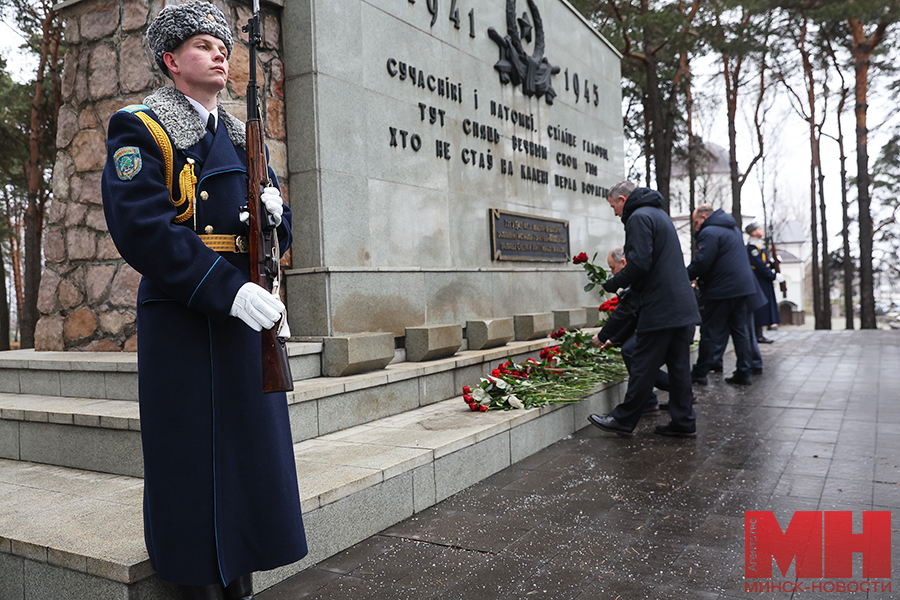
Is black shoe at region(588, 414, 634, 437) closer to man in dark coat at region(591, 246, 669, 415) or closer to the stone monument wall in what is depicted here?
man in dark coat at region(591, 246, 669, 415)

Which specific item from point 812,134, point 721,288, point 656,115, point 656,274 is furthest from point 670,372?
point 812,134

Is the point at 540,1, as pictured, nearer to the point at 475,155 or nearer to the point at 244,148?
the point at 475,155

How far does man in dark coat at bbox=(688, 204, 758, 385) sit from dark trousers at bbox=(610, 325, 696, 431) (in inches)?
114

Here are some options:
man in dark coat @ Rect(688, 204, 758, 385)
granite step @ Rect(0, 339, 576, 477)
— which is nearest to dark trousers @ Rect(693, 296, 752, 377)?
man in dark coat @ Rect(688, 204, 758, 385)

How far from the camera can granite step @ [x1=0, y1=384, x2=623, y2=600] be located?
2633mm

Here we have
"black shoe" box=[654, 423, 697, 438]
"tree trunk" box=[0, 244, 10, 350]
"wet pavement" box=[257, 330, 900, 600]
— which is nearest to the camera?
"wet pavement" box=[257, 330, 900, 600]

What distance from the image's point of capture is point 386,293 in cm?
605

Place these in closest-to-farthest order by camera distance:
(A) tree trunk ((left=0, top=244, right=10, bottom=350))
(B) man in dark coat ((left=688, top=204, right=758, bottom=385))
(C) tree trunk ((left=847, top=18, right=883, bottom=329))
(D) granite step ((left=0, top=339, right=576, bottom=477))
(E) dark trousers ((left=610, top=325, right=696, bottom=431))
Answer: (D) granite step ((left=0, top=339, right=576, bottom=477)), (E) dark trousers ((left=610, top=325, right=696, bottom=431)), (B) man in dark coat ((left=688, top=204, right=758, bottom=385)), (A) tree trunk ((left=0, top=244, right=10, bottom=350)), (C) tree trunk ((left=847, top=18, right=883, bottom=329))

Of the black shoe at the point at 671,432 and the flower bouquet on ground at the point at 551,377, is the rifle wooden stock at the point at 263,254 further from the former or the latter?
the black shoe at the point at 671,432

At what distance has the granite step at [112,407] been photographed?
385 centimetres

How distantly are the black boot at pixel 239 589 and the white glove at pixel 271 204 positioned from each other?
1.26 m

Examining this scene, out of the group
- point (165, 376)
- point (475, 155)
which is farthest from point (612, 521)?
point (475, 155)

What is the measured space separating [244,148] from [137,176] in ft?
1.57

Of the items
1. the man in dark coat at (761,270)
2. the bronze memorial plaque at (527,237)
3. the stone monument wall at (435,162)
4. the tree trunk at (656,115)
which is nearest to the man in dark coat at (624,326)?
the stone monument wall at (435,162)
